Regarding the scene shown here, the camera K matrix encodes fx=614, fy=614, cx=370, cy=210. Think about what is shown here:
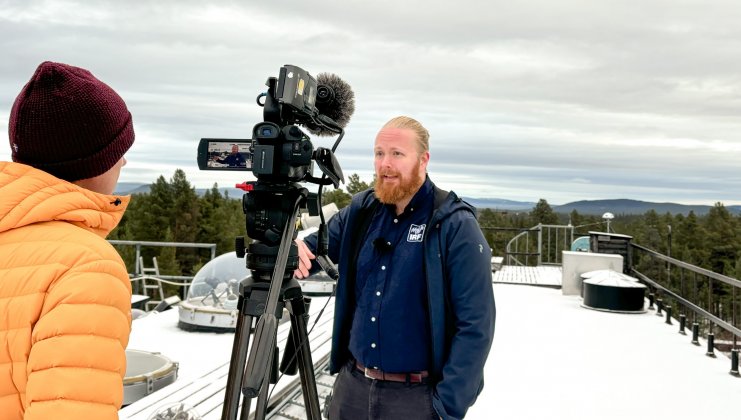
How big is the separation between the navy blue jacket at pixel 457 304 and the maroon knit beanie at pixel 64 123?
55.9 inches

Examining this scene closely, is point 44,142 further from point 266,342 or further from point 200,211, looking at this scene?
point 200,211

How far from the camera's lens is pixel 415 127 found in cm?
255

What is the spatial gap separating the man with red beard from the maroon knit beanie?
1317 millimetres

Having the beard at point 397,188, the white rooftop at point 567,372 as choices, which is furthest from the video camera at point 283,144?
the white rooftop at point 567,372

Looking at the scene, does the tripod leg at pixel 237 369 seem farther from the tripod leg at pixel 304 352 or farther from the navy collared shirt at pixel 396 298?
the navy collared shirt at pixel 396 298

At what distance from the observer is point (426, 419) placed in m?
2.33

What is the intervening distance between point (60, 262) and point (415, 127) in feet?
5.63

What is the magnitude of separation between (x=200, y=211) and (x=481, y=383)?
64866 millimetres

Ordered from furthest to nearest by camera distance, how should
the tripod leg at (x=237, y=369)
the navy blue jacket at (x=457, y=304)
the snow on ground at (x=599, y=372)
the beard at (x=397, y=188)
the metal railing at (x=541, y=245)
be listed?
the metal railing at (x=541, y=245) < the snow on ground at (x=599, y=372) < the beard at (x=397, y=188) < the navy blue jacket at (x=457, y=304) < the tripod leg at (x=237, y=369)

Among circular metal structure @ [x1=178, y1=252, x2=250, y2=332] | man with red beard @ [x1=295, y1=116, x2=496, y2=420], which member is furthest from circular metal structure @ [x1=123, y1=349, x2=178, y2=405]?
man with red beard @ [x1=295, y1=116, x2=496, y2=420]

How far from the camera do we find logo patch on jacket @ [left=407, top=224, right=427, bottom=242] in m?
2.45

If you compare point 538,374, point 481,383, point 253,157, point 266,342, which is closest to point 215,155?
point 253,157

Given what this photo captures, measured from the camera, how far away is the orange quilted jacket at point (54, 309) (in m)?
1.01

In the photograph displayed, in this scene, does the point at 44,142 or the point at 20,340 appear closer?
the point at 20,340
